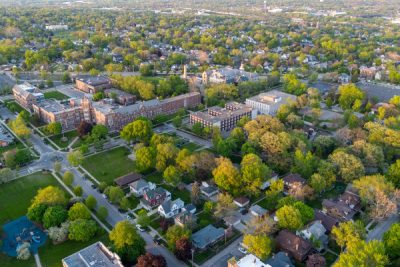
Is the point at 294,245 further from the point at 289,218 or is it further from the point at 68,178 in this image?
the point at 68,178

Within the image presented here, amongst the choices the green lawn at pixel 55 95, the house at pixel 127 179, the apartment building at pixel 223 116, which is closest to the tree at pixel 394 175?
the apartment building at pixel 223 116

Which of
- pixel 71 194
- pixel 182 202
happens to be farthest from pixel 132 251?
pixel 71 194


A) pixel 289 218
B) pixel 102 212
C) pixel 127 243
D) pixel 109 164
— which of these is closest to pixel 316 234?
pixel 289 218

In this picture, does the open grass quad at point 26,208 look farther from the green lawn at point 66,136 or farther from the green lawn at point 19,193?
the green lawn at point 66,136

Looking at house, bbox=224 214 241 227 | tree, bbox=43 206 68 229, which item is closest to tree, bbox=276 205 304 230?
house, bbox=224 214 241 227

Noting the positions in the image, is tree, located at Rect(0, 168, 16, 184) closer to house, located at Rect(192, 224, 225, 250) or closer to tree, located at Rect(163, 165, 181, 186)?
tree, located at Rect(163, 165, 181, 186)

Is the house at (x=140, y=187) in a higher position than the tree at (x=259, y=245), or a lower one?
lower
